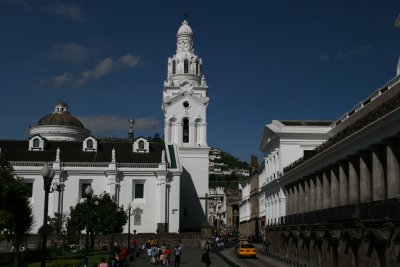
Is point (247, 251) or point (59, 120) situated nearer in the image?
point (247, 251)

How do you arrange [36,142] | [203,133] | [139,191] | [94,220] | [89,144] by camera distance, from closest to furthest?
[94,220] → [139,191] → [36,142] → [89,144] → [203,133]

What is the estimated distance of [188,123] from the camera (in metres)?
82.5

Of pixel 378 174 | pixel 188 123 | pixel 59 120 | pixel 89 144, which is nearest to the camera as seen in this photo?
pixel 378 174

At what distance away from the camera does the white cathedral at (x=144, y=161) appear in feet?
228

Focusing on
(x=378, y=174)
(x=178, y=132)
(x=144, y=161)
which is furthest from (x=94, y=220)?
(x=378, y=174)

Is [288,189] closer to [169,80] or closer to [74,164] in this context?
[74,164]

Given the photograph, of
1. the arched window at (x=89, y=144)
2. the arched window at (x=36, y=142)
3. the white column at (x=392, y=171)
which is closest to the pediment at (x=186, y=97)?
the arched window at (x=89, y=144)

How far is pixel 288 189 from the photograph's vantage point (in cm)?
5428

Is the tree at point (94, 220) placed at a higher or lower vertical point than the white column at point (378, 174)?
lower

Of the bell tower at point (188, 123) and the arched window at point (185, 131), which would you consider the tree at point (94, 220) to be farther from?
the arched window at point (185, 131)

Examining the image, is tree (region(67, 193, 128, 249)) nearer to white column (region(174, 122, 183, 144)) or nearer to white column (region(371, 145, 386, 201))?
white column (region(174, 122, 183, 144))

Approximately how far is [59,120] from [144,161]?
2082 cm

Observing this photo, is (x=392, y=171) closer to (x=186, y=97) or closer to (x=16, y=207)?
(x=16, y=207)

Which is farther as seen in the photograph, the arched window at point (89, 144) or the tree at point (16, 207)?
the arched window at point (89, 144)
